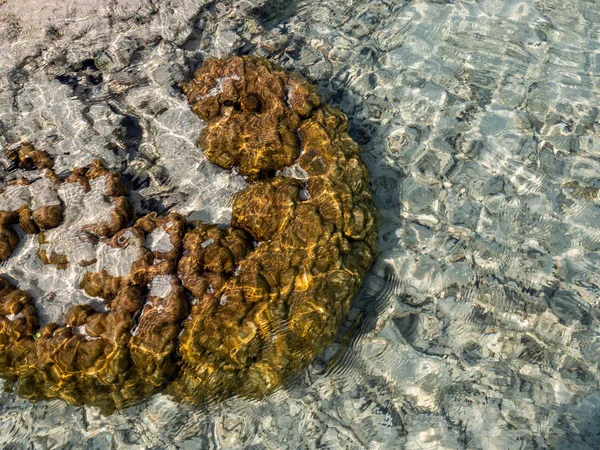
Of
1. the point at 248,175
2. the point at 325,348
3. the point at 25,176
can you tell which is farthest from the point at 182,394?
the point at 25,176

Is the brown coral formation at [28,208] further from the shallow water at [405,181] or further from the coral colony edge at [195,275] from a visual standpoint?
the shallow water at [405,181]

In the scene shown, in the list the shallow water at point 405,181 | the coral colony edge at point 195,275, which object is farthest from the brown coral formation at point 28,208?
the shallow water at point 405,181

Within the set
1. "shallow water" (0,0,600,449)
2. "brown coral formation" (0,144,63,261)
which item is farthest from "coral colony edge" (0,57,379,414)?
"shallow water" (0,0,600,449)

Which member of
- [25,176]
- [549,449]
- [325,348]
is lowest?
[549,449]

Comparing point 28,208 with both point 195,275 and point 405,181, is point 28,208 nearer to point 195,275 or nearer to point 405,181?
point 195,275

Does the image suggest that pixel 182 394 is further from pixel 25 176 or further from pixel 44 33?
pixel 44 33

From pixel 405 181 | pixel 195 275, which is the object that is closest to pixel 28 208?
pixel 195 275
